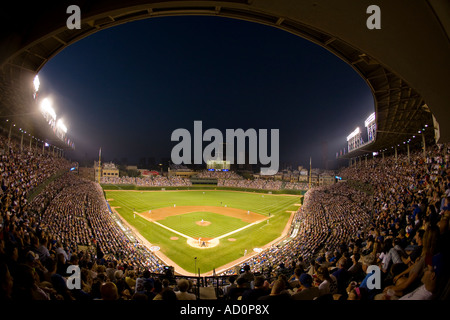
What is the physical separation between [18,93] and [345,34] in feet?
63.9

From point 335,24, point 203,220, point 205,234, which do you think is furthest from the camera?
point 203,220

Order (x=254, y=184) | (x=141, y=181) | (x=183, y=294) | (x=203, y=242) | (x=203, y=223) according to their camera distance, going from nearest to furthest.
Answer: (x=183, y=294), (x=203, y=242), (x=203, y=223), (x=141, y=181), (x=254, y=184)

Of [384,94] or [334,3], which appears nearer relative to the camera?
[334,3]

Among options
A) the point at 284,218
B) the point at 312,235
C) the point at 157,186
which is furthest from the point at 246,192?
the point at 312,235

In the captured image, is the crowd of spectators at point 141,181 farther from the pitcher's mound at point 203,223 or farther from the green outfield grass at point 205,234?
the pitcher's mound at point 203,223

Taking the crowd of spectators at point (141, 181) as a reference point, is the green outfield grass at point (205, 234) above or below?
below

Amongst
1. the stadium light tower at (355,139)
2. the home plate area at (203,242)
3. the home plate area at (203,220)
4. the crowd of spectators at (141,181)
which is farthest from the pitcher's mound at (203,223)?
the crowd of spectators at (141,181)

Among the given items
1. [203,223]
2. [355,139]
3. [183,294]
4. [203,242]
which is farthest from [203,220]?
[355,139]

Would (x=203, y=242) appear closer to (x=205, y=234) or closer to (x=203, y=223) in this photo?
(x=205, y=234)

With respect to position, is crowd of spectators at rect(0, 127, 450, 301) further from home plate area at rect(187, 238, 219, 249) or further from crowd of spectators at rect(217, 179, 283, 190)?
crowd of spectators at rect(217, 179, 283, 190)

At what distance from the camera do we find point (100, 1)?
13.6 ft

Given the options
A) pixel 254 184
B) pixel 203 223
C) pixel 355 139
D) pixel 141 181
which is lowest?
pixel 203 223

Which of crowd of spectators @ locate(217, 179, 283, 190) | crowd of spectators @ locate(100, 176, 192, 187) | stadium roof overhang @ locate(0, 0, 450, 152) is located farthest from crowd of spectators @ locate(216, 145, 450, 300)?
crowd of spectators @ locate(100, 176, 192, 187)

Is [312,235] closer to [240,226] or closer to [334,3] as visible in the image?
[240,226]
